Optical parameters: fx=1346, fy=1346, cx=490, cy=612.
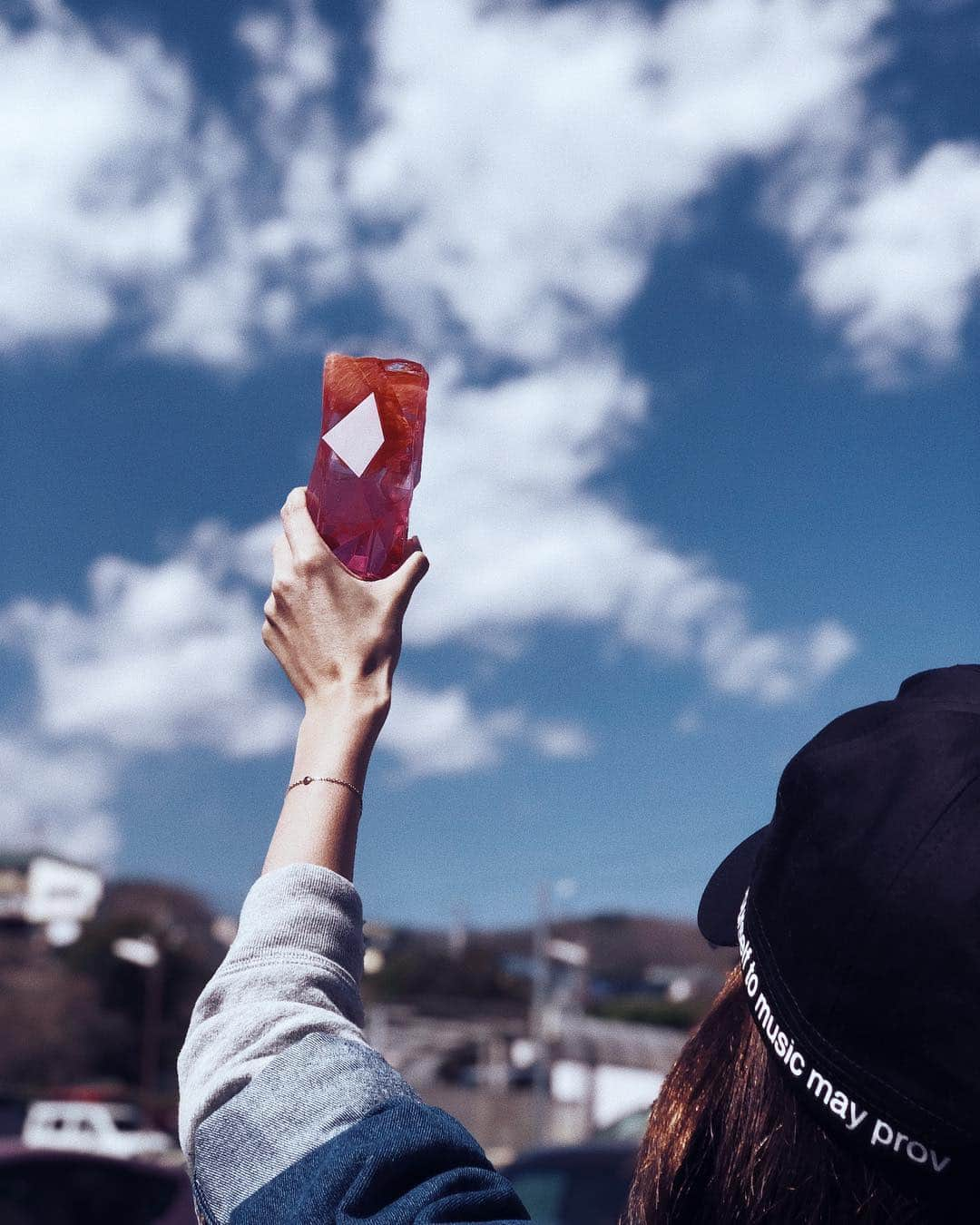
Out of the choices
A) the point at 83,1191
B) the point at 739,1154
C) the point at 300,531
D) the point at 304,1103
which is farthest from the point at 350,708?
the point at 83,1191

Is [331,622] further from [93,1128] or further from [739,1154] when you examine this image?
[93,1128]

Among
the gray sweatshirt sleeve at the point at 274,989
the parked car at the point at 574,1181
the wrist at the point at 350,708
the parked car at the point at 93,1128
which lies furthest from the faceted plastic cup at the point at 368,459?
the parked car at the point at 93,1128

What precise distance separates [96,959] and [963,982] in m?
49.7

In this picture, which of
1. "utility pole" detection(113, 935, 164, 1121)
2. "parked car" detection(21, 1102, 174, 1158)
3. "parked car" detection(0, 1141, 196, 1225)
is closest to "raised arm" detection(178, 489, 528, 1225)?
"parked car" detection(0, 1141, 196, 1225)

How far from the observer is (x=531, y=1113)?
1215 inches

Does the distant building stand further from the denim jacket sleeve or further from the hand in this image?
the denim jacket sleeve

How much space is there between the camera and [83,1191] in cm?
622

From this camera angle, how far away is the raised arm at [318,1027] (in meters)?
0.94

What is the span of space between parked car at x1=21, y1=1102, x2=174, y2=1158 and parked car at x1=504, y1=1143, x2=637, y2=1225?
759 inches

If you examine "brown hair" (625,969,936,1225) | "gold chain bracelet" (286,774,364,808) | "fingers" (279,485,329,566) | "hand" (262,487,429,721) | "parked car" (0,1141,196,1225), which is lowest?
"brown hair" (625,969,936,1225)

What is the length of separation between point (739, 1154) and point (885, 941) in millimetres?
220

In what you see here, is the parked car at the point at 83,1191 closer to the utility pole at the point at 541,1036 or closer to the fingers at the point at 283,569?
the fingers at the point at 283,569

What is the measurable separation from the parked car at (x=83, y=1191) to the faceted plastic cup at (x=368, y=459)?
549 cm

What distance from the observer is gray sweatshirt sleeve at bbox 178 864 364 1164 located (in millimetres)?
1017
